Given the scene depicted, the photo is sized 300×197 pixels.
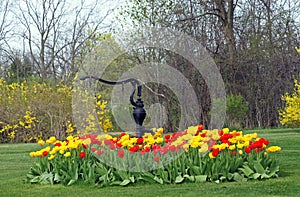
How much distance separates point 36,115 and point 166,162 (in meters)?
10.5

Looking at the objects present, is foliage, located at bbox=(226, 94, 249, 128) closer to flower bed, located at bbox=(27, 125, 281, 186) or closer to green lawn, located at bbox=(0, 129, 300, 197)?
green lawn, located at bbox=(0, 129, 300, 197)

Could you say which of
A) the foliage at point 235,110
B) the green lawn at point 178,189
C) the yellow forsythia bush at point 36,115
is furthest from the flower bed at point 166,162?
the foliage at point 235,110

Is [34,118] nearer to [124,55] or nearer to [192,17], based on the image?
[124,55]

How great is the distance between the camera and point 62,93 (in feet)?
52.9

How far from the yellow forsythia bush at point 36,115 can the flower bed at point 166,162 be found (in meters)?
9.18

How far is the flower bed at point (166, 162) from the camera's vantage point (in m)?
5.98

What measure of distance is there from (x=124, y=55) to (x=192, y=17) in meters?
3.11

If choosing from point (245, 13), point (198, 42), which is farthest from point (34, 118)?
point (245, 13)

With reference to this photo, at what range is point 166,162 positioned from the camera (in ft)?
20.0

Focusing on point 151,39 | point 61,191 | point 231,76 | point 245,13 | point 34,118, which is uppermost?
point 245,13

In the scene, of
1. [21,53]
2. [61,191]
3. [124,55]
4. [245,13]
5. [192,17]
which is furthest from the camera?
[21,53]

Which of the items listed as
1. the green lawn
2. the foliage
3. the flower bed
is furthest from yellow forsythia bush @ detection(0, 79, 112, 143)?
the flower bed

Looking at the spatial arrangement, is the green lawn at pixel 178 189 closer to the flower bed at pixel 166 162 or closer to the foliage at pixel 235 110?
the flower bed at pixel 166 162

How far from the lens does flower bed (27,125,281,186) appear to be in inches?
235
